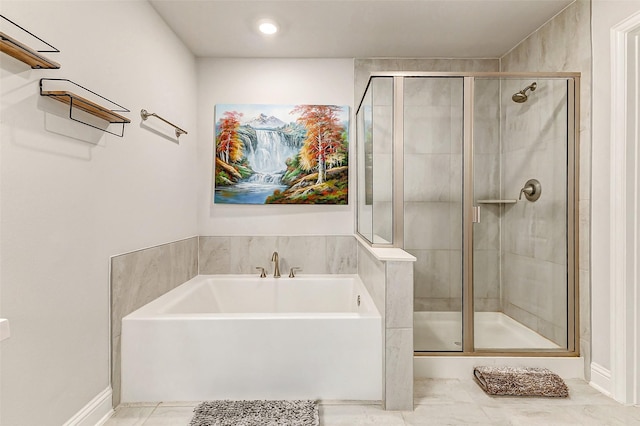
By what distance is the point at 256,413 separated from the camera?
178 centimetres

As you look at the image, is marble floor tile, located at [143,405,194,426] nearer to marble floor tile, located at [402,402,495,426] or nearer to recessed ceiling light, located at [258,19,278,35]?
marble floor tile, located at [402,402,495,426]

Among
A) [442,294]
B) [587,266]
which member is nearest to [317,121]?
[442,294]

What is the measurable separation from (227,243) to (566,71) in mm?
2864

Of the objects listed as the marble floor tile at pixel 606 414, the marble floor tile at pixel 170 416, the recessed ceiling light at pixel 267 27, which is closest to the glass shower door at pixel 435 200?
the marble floor tile at pixel 606 414

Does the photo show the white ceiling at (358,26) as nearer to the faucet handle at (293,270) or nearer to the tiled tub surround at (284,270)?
the tiled tub surround at (284,270)

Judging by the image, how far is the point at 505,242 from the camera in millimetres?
2428

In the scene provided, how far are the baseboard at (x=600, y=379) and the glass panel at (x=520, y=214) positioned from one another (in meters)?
0.19

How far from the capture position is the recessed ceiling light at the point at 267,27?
2.52 meters

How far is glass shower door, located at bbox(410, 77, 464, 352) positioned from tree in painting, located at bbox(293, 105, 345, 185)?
887 millimetres

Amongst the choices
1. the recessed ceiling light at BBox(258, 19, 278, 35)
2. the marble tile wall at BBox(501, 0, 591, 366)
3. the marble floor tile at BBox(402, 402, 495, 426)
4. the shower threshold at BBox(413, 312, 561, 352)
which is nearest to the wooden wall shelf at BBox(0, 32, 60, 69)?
the recessed ceiling light at BBox(258, 19, 278, 35)

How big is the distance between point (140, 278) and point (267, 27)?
1.94 meters

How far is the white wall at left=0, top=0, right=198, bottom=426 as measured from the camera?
1.27m

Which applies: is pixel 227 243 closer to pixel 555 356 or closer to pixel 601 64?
pixel 555 356

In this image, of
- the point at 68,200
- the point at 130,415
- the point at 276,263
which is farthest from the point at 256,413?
the point at 276,263
